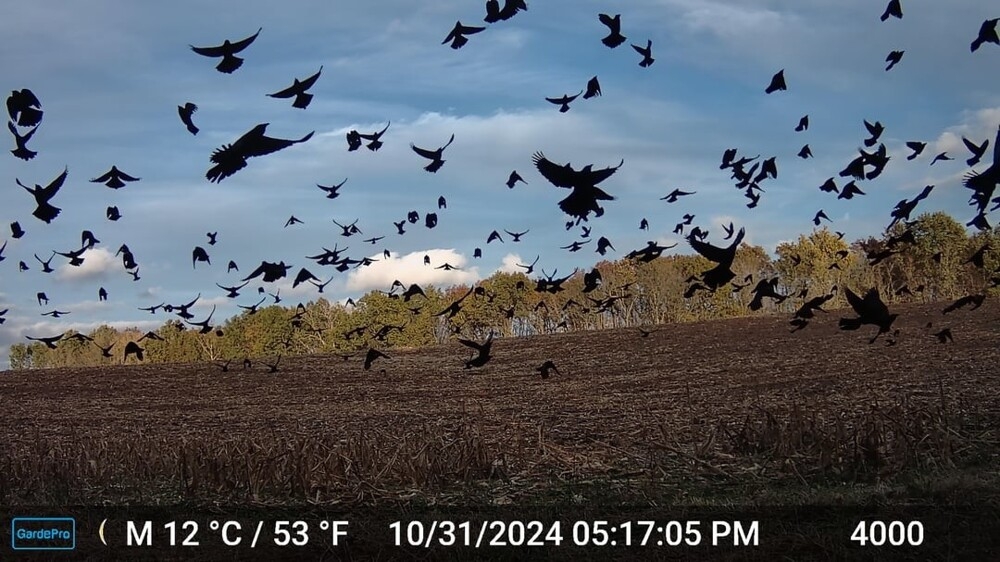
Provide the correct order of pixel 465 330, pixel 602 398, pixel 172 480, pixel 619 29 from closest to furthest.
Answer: pixel 619 29
pixel 172 480
pixel 602 398
pixel 465 330

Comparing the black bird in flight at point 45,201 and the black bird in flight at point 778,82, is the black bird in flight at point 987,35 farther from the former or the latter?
the black bird in flight at point 45,201

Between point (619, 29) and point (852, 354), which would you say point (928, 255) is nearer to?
point (852, 354)

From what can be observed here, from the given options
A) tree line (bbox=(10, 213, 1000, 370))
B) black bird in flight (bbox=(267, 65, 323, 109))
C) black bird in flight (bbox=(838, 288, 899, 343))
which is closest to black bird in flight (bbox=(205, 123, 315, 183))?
black bird in flight (bbox=(267, 65, 323, 109))

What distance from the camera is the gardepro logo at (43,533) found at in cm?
780

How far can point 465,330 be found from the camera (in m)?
62.3

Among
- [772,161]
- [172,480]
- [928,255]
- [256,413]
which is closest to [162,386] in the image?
[256,413]

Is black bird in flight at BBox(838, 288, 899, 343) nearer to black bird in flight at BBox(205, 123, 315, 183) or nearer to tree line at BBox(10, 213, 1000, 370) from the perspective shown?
black bird in flight at BBox(205, 123, 315, 183)

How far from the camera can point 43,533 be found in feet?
26.7

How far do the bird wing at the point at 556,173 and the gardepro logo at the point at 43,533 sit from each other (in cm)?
577

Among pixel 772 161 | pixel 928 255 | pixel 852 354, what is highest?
pixel 928 255

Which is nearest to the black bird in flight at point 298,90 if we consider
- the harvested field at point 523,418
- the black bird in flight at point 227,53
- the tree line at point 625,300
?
the black bird in flight at point 227,53

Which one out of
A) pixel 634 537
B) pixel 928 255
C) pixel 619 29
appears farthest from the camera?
pixel 928 255

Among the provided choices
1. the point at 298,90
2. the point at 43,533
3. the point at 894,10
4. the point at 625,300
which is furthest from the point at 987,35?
the point at 625,300

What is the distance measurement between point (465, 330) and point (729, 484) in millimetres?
53986
